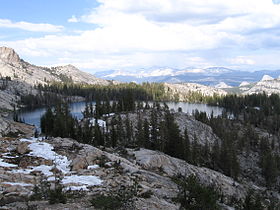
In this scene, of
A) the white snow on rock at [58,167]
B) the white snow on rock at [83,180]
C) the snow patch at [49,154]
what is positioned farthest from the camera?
the snow patch at [49,154]

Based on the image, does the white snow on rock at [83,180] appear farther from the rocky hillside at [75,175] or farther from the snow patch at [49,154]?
the snow patch at [49,154]

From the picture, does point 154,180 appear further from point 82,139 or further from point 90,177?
point 82,139

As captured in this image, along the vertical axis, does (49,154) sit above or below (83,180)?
above

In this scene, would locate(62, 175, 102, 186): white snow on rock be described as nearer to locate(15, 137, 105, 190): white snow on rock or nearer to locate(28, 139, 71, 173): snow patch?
locate(15, 137, 105, 190): white snow on rock

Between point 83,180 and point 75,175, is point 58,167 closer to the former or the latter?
point 75,175

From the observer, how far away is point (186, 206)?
22.0 metres

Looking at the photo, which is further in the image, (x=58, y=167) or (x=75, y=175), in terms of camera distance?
(x=58, y=167)

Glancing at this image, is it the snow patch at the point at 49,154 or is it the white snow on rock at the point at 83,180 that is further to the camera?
the snow patch at the point at 49,154

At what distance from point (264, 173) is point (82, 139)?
6063cm

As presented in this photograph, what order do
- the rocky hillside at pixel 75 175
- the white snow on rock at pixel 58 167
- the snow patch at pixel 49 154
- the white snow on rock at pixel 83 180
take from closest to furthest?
the rocky hillside at pixel 75 175, the white snow on rock at pixel 58 167, the white snow on rock at pixel 83 180, the snow patch at pixel 49 154

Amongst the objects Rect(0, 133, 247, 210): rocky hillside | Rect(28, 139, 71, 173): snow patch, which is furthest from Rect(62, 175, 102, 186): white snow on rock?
Rect(28, 139, 71, 173): snow patch

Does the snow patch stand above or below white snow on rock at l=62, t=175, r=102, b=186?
above

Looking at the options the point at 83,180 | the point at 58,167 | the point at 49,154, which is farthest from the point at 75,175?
the point at 49,154

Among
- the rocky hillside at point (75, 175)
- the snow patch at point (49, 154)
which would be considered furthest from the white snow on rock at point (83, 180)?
the snow patch at point (49, 154)
